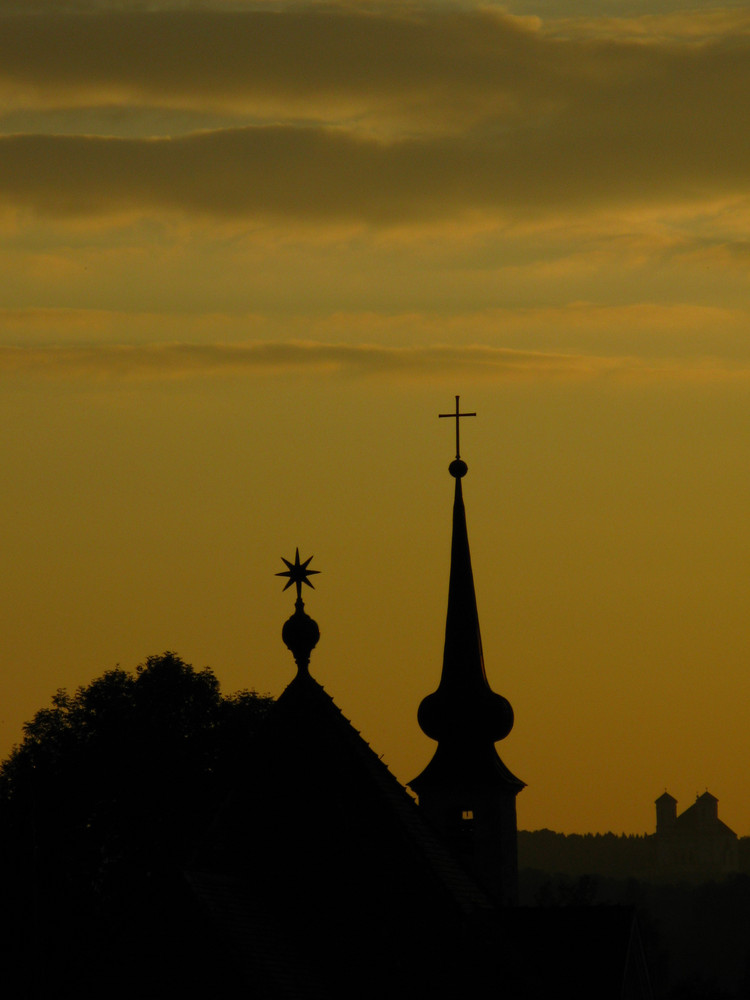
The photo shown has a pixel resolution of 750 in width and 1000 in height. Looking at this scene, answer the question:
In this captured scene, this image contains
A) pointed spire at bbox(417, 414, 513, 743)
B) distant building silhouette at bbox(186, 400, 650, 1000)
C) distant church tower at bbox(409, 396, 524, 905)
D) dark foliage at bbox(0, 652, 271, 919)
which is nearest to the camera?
distant building silhouette at bbox(186, 400, 650, 1000)

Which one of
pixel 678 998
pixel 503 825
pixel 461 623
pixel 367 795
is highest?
pixel 678 998

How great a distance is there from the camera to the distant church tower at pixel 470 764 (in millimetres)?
45688

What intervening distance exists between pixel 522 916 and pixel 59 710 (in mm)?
35651

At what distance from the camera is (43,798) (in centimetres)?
6512

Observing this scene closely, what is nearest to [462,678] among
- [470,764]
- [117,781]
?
[470,764]

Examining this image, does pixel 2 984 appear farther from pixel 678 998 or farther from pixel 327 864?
pixel 678 998

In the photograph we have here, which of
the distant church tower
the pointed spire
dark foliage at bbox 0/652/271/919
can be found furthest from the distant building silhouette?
dark foliage at bbox 0/652/271/919

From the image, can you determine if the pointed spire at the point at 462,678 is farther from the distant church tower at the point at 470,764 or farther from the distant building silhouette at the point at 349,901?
the distant building silhouette at the point at 349,901

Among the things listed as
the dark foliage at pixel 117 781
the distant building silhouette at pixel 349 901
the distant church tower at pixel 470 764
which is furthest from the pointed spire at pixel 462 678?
the dark foliage at pixel 117 781

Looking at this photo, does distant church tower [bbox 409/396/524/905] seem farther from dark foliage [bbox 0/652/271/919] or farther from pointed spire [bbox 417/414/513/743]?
dark foliage [bbox 0/652/271/919]

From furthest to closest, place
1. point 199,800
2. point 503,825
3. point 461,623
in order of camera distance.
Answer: point 199,800
point 461,623
point 503,825

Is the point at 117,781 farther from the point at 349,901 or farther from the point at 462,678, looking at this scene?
the point at 349,901

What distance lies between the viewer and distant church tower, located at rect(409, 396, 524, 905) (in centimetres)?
4569

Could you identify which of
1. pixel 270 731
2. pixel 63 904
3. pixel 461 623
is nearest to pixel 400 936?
pixel 270 731
